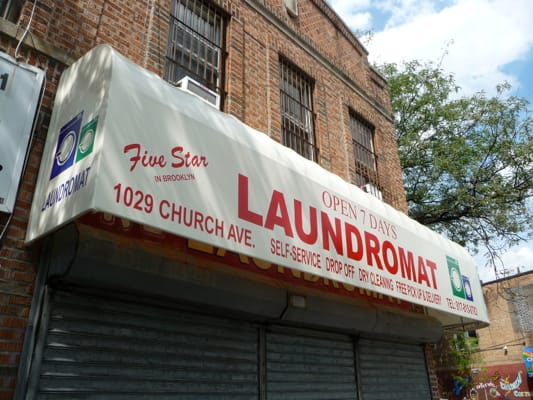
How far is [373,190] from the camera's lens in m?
8.93

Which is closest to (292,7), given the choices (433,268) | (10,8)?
(10,8)

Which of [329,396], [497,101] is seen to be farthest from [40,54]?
[497,101]

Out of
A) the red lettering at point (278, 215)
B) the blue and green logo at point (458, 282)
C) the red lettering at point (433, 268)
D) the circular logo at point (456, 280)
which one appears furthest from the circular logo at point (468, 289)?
the red lettering at point (278, 215)

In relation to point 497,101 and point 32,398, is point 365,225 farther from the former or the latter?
point 497,101

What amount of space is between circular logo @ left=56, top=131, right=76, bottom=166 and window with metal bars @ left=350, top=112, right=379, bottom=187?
6.39 metres

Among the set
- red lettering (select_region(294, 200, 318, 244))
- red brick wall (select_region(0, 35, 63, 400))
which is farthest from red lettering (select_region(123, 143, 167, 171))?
red lettering (select_region(294, 200, 318, 244))

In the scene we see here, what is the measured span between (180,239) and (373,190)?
5.53 meters

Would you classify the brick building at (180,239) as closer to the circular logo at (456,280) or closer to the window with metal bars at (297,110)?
the circular logo at (456,280)

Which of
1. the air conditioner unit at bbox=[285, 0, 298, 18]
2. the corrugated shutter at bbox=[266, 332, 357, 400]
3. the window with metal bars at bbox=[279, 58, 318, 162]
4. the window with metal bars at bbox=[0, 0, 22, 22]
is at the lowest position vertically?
the corrugated shutter at bbox=[266, 332, 357, 400]

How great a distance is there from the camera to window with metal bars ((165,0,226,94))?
20.4 ft

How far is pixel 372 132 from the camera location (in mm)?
10523

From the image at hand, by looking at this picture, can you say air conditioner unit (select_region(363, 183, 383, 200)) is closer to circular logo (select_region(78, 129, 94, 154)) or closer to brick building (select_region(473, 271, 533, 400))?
circular logo (select_region(78, 129, 94, 154))

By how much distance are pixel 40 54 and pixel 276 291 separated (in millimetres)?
3656

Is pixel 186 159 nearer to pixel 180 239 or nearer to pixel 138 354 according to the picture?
pixel 180 239
